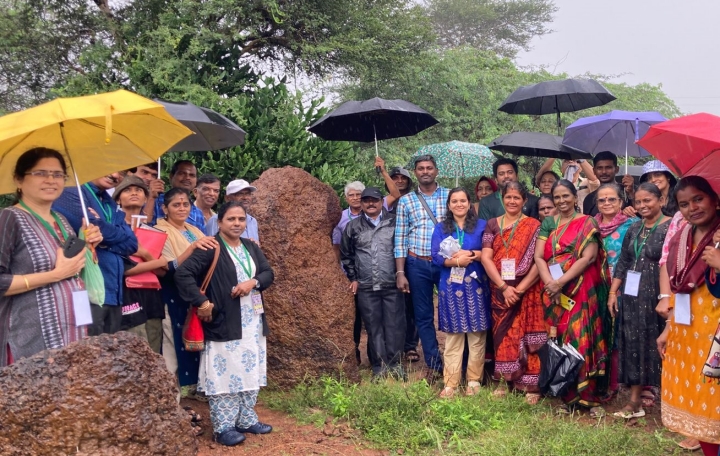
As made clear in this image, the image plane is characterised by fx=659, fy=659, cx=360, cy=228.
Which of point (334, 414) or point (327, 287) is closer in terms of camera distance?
point (334, 414)

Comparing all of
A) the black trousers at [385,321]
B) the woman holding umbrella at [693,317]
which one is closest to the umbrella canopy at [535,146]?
the black trousers at [385,321]

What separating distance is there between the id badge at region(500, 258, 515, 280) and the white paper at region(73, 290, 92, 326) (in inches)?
133

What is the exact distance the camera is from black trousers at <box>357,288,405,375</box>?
20.5 feet

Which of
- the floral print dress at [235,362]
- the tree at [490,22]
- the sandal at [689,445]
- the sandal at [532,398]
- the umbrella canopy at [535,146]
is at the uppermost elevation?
the tree at [490,22]

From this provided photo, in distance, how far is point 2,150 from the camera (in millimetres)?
3309

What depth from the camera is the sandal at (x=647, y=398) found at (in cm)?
542

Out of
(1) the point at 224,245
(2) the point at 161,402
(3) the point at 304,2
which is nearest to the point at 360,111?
(1) the point at 224,245

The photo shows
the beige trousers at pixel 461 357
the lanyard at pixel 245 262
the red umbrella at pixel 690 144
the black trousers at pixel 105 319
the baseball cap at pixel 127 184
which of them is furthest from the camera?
the beige trousers at pixel 461 357

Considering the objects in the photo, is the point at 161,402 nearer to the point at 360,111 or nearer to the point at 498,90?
the point at 360,111

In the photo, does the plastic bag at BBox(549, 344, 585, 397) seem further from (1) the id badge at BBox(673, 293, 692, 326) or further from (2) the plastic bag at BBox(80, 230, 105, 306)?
(2) the plastic bag at BBox(80, 230, 105, 306)

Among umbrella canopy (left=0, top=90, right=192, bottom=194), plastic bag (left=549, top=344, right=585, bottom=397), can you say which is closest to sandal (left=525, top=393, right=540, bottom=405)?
plastic bag (left=549, top=344, right=585, bottom=397)

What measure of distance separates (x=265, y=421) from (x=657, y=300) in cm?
319

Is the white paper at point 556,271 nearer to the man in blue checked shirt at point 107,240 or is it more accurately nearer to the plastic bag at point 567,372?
the plastic bag at point 567,372

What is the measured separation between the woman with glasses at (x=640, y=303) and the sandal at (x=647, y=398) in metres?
0.15
